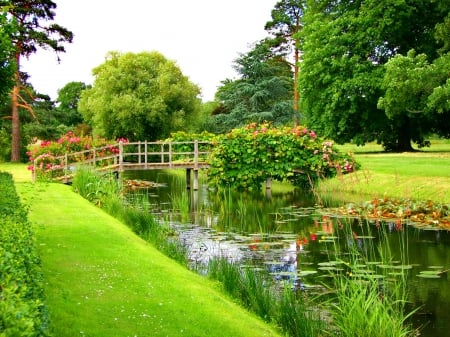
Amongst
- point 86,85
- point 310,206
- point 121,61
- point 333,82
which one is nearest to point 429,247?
point 310,206

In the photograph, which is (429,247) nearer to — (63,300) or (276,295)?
(276,295)

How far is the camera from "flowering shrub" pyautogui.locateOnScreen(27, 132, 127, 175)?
27.5 metres

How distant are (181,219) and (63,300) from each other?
12.0 m

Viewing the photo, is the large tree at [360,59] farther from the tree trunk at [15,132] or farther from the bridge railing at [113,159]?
the tree trunk at [15,132]

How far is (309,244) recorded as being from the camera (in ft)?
48.9

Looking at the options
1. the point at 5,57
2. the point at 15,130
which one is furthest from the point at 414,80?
the point at 15,130

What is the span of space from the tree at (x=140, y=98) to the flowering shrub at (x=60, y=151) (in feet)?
69.5

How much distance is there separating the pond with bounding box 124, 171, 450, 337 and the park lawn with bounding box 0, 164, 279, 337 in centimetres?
154

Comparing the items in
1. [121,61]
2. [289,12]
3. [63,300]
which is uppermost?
[289,12]

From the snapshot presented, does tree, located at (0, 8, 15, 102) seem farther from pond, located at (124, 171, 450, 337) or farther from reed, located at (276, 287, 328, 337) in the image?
reed, located at (276, 287, 328, 337)

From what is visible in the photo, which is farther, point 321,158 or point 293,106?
point 293,106

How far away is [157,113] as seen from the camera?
51.6 m

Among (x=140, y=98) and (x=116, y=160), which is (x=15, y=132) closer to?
(x=140, y=98)

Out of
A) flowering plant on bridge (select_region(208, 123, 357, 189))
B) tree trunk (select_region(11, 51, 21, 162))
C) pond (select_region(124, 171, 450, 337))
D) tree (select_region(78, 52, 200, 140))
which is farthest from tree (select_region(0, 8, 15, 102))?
tree (select_region(78, 52, 200, 140))
